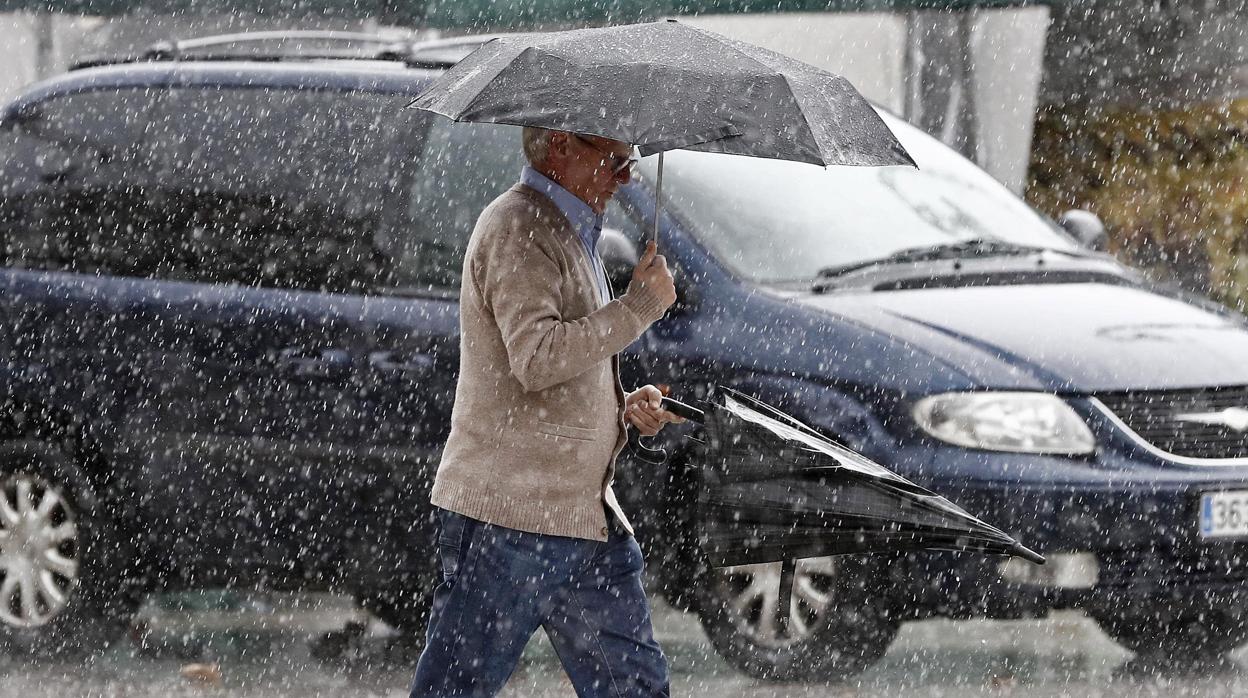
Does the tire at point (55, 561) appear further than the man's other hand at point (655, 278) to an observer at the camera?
Yes

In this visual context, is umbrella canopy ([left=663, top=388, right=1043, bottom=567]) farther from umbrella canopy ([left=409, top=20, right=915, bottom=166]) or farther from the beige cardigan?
umbrella canopy ([left=409, top=20, right=915, bottom=166])

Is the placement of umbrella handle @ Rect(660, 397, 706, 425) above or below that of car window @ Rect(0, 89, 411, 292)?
above

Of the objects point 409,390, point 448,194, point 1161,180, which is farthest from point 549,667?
point 1161,180

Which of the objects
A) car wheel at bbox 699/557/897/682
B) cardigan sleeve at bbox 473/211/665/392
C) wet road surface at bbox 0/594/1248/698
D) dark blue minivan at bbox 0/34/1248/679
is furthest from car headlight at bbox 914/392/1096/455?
cardigan sleeve at bbox 473/211/665/392

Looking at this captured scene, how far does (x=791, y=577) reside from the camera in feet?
12.7

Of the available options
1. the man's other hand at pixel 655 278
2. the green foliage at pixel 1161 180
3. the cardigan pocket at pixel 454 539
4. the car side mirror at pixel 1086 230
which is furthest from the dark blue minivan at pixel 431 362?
the green foliage at pixel 1161 180

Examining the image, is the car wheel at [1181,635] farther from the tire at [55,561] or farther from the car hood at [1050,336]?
the tire at [55,561]

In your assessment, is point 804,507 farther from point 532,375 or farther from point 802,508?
point 532,375

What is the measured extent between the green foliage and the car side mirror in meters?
4.66

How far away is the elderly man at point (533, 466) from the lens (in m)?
3.59

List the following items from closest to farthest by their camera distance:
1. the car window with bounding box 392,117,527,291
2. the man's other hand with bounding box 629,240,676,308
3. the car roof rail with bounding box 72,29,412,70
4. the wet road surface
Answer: the man's other hand with bounding box 629,240,676,308 < the wet road surface < the car window with bounding box 392,117,527,291 < the car roof rail with bounding box 72,29,412,70

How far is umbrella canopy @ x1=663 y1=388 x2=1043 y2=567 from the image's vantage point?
3688mm

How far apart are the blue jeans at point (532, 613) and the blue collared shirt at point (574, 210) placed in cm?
51

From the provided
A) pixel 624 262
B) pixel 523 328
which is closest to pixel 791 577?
pixel 523 328
